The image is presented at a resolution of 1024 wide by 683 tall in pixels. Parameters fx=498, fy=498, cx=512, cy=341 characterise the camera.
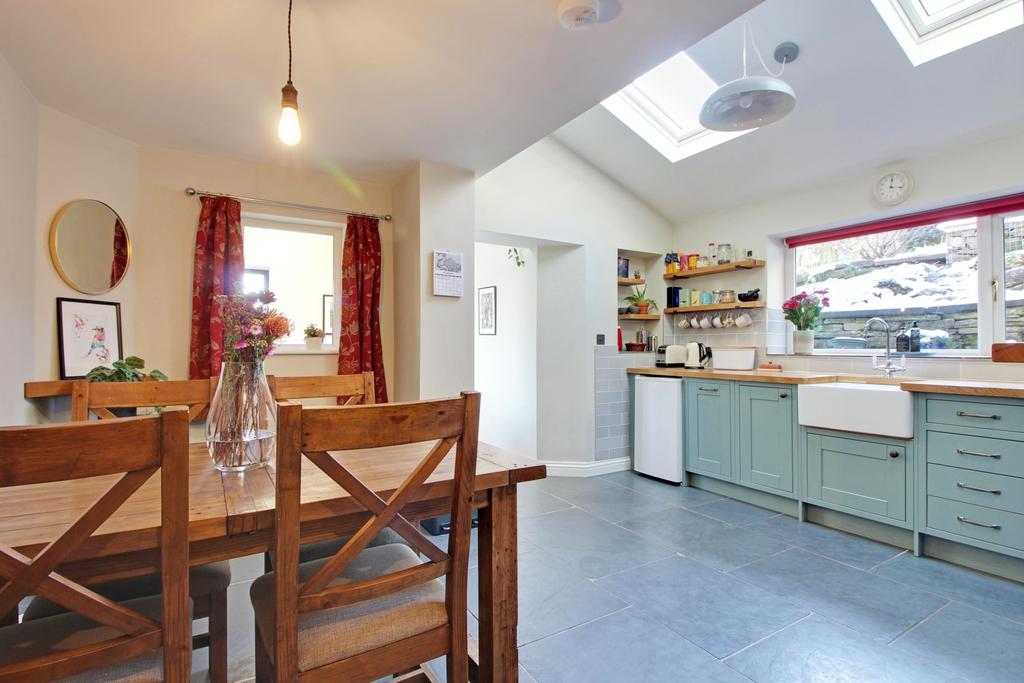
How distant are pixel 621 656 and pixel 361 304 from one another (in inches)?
94.7

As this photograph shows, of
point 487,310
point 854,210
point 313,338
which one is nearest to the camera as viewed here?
point 313,338

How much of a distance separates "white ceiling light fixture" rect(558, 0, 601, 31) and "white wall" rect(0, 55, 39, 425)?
212cm

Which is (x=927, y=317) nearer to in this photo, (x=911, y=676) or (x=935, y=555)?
(x=935, y=555)

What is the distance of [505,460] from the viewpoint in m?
1.47

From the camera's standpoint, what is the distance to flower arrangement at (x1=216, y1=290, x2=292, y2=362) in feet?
4.43

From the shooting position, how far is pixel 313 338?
3.20 m

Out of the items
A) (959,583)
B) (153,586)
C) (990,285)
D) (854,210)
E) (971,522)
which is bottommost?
(959,583)

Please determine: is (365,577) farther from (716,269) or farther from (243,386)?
(716,269)

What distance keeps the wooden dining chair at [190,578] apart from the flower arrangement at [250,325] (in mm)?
219

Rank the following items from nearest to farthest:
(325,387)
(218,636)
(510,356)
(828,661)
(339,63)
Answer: (218,636)
(828,661)
(339,63)
(325,387)
(510,356)

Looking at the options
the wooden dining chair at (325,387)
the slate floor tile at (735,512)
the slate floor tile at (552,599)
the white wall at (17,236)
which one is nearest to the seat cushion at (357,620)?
the slate floor tile at (552,599)

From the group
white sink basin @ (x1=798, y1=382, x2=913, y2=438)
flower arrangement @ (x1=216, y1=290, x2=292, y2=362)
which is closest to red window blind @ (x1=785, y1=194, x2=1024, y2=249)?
white sink basin @ (x1=798, y1=382, x2=913, y2=438)

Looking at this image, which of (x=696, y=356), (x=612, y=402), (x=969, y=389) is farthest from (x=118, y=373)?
(x=969, y=389)

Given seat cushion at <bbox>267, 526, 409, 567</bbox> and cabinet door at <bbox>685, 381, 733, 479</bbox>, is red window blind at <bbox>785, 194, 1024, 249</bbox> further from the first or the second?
seat cushion at <bbox>267, 526, 409, 567</bbox>
